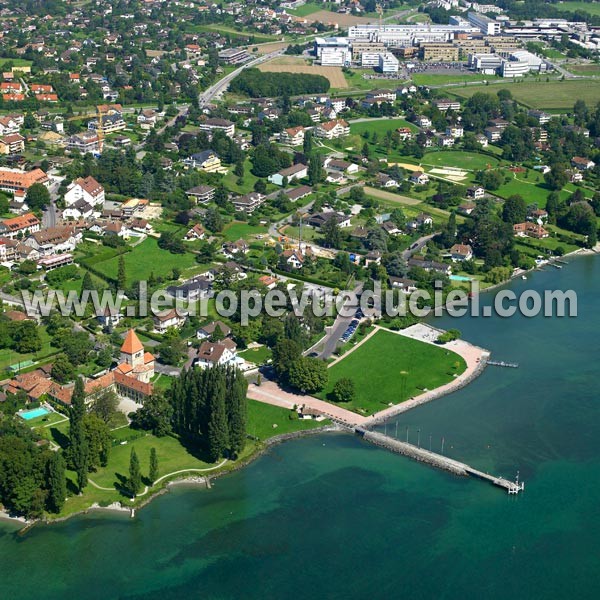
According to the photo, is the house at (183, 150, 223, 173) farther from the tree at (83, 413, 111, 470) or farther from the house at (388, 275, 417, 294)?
the tree at (83, 413, 111, 470)

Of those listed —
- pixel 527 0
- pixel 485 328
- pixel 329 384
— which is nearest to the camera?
pixel 329 384

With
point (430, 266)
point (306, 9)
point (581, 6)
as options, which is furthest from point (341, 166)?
point (581, 6)

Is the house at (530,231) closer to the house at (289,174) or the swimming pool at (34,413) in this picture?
the house at (289,174)

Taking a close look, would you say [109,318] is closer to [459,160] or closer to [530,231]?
[530,231]

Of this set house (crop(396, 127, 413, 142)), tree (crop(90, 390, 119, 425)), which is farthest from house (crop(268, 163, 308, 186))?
tree (crop(90, 390, 119, 425))

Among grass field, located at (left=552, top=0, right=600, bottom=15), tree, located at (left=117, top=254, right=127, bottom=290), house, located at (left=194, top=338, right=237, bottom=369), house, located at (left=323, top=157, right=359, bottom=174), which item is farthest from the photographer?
grass field, located at (left=552, top=0, right=600, bottom=15)

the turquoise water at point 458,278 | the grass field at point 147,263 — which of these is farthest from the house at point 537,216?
the grass field at point 147,263

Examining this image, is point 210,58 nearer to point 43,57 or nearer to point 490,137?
point 43,57

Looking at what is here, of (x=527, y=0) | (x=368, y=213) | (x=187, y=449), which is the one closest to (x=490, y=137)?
(x=368, y=213)
